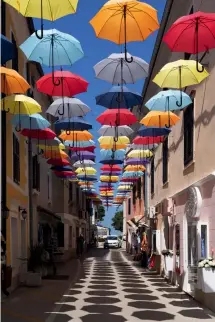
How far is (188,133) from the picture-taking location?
15789mm

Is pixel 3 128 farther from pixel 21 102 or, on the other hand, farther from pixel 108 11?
pixel 108 11

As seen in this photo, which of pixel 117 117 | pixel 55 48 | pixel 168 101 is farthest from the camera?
pixel 117 117

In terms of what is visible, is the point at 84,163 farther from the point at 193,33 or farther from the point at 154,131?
the point at 193,33

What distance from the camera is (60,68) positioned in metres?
13.0

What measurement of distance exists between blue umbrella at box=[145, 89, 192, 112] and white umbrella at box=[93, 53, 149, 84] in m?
1.58

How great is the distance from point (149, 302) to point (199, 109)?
17.4 ft

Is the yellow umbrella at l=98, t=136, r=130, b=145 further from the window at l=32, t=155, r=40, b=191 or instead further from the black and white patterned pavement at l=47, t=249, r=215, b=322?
the black and white patterned pavement at l=47, t=249, r=215, b=322

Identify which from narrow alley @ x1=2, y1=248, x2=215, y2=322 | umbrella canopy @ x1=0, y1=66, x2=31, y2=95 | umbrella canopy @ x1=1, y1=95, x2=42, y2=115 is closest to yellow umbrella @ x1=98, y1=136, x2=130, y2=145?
narrow alley @ x1=2, y1=248, x2=215, y2=322

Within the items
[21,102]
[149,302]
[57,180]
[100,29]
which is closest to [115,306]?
[149,302]

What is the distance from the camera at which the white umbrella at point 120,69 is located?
41.0ft

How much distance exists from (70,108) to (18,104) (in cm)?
316

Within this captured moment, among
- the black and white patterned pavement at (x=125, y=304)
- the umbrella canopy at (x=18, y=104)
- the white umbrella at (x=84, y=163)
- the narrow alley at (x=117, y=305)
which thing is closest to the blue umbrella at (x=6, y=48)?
the umbrella canopy at (x=18, y=104)

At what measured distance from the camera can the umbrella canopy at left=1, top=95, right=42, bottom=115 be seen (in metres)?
12.5

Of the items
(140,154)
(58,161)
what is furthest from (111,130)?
(140,154)
